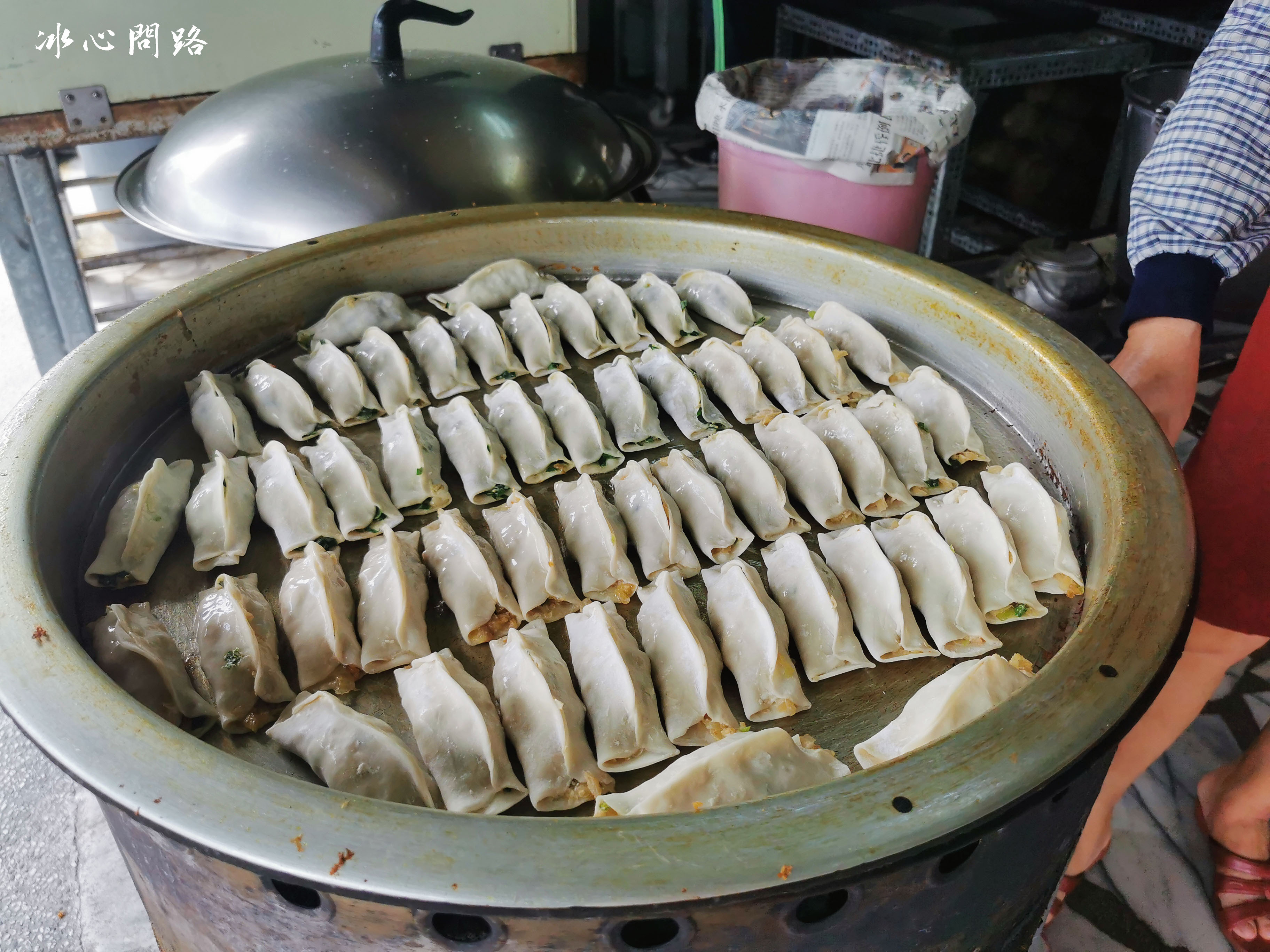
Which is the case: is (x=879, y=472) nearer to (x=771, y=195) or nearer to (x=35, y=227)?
(x=771, y=195)

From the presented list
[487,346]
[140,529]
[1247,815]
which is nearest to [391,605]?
[140,529]

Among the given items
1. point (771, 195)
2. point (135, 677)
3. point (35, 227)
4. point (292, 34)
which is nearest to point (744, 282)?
point (771, 195)

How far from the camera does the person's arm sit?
6.72ft

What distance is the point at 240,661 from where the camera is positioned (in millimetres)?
1595

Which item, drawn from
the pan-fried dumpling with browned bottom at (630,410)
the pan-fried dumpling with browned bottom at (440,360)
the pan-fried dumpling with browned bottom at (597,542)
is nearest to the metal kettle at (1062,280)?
the pan-fried dumpling with browned bottom at (630,410)

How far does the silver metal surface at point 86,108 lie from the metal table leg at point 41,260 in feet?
0.61

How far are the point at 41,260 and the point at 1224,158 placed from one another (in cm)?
395

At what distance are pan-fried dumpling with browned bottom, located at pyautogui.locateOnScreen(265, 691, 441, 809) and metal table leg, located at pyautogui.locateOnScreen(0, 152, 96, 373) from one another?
2935mm

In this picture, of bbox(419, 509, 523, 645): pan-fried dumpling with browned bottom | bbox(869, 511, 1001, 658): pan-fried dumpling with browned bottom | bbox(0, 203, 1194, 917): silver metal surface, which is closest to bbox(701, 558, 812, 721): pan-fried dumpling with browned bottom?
bbox(0, 203, 1194, 917): silver metal surface

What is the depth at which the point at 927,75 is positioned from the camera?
3.46m

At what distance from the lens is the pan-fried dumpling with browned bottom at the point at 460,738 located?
1.48 metres

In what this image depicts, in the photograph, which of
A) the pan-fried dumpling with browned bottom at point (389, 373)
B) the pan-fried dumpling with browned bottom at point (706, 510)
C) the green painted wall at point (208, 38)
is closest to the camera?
the pan-fried dumpling with browned bottom at point (706, 510)

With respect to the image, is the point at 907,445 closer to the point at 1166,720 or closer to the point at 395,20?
the point at 1166,720

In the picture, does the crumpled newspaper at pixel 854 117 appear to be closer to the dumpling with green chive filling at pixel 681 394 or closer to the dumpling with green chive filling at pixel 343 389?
the dumpling with green chive filling at pixel 681 394
